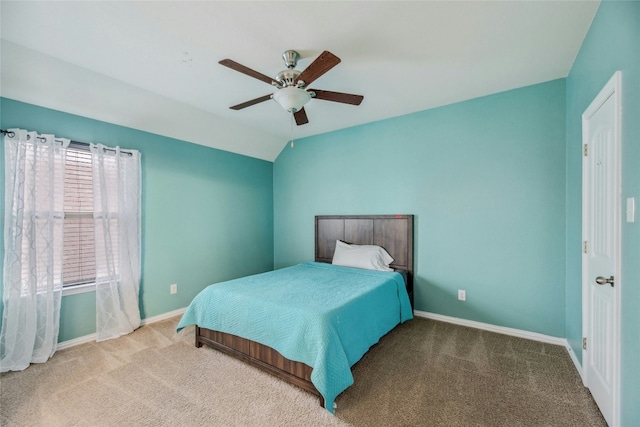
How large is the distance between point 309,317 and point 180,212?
253 centimetres

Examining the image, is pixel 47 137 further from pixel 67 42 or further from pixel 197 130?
pixel 197 130

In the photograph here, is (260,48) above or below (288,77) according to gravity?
above

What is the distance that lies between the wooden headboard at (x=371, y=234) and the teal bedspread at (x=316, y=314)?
420 millimetres

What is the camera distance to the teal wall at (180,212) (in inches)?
106

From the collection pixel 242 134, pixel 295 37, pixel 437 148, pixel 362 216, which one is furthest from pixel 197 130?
pixel 437 148

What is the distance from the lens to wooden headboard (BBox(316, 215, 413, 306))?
3414 mm

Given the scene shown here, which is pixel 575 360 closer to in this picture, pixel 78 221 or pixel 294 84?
pixel 294 84

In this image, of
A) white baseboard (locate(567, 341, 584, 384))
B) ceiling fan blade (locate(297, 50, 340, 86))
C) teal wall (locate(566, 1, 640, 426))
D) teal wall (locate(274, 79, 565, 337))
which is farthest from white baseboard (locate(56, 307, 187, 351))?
white baseboard (locate(567, 341, 584, 384))

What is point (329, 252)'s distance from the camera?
13.6 ft

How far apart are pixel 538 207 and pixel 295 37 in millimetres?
2757

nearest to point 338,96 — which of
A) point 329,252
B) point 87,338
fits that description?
point 329,252

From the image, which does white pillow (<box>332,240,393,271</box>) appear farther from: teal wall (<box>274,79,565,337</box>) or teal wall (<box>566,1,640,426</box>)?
teal wall (<box>566,1,640,426</box>)

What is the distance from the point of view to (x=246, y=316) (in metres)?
2.24

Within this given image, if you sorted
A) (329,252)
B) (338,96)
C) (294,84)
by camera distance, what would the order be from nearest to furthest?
(294,84) → (338,96) → (329,252)
